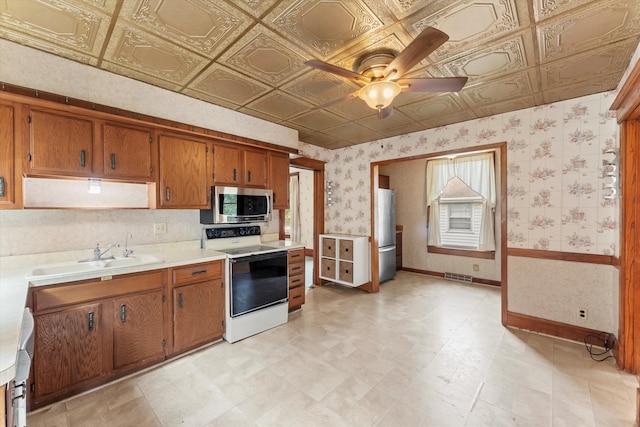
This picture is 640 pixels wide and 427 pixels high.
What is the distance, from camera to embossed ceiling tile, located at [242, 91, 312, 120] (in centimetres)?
281

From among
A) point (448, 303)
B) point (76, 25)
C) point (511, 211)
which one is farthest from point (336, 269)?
point (76, 25)

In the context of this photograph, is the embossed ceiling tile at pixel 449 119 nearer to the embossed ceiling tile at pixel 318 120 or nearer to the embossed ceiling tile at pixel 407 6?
the embossed ceiling tile at pixel 318 120

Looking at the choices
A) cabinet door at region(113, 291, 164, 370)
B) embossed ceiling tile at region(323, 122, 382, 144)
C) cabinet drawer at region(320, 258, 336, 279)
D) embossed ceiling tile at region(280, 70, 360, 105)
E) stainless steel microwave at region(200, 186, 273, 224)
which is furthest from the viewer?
cabinet drawer at region(320, 258, 336, 279)

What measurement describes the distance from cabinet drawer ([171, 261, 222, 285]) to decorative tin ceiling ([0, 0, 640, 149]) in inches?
68.7

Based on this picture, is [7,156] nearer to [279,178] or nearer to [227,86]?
[227,86]

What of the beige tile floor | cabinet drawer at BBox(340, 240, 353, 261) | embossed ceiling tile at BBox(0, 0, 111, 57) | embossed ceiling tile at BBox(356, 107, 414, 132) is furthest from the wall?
embossed ceiling tile at BBox(0, 0, 111, 57)

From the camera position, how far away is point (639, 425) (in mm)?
1664

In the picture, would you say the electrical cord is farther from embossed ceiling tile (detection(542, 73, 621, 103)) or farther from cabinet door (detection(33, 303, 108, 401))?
cabinet door (detection(33, 303, 108, 401))

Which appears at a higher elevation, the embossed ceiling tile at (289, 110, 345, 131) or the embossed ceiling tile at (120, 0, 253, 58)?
the embossed ceiling tile at (120, 0, 253, 58)

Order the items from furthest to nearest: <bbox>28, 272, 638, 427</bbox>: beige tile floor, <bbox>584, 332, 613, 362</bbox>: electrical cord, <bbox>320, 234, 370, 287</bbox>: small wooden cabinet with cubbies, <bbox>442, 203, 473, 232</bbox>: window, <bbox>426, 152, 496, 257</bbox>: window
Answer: <bbox>442, 203, 473, 232</bbox>: window, <bbox>426, 152, 496, 257</bbox>: window, <bbox>320, 234, 370, 287</bbox>: small wooden cabinet with cubbies, <bbox>584, 332, 613, 362</bbox>: electrical cord, <bbox>28, 272, 638, 427</bbox>: beige tile floor

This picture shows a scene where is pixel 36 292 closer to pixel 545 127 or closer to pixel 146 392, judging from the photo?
pixel 146 392

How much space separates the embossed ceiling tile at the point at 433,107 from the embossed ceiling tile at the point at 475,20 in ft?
3.01

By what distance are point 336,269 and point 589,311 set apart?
307cm

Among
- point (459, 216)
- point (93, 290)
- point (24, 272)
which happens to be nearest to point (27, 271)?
point (24, 272)
